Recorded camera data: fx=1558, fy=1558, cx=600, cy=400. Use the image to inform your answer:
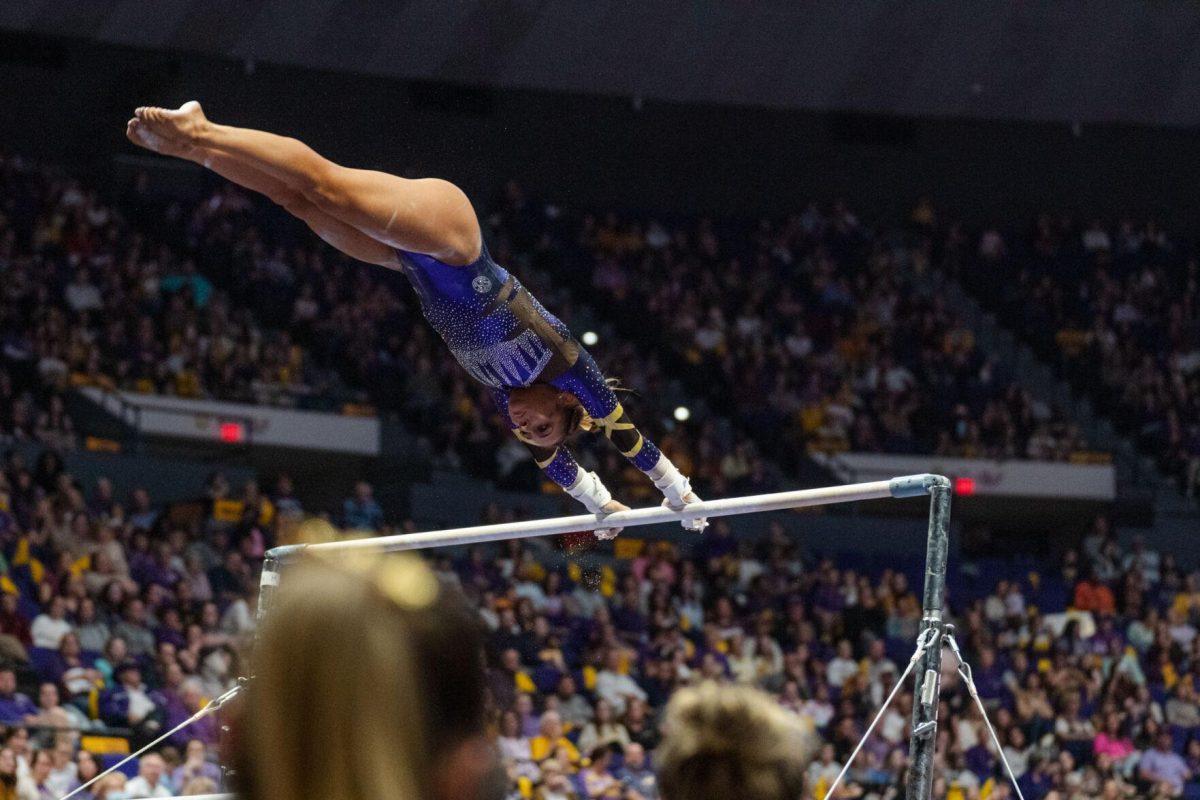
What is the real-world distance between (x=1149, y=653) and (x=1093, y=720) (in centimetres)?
154

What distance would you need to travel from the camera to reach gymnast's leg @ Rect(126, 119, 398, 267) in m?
4.83

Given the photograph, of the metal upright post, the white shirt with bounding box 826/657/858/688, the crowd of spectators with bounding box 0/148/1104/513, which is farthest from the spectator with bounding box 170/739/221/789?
the white shirt with bounding box 826/657/858/688

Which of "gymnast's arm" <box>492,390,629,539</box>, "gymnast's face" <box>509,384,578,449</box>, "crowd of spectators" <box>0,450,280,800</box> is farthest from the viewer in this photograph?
"crowd of spectators" <box>0,450,280,800</box>

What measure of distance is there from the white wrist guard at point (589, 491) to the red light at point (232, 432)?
9254 millimetres

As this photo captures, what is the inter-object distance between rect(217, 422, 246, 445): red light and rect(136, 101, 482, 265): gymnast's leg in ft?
32.6

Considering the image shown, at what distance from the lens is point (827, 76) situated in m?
19.8

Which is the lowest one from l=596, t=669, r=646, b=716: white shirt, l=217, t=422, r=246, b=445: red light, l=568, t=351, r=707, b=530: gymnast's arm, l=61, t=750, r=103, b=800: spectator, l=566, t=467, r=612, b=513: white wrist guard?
l=61, t=750, r=103, b=800: spectator

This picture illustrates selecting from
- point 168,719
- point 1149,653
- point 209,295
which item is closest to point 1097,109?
point 1149,653

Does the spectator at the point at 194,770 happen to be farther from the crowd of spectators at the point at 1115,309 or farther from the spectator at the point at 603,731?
the crowd of spectators at the point at 1115,309

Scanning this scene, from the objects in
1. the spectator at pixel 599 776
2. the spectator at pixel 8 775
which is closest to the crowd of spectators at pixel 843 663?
the spectator at pixel 599 776

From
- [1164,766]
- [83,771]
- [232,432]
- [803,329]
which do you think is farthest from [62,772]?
[803,329]

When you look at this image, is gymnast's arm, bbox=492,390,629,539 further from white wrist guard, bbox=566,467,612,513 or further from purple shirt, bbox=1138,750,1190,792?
purple shirt, bbox=1138,750,1190,792

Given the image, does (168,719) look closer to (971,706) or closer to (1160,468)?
(971,706)

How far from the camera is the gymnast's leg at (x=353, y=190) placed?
4.83 m
